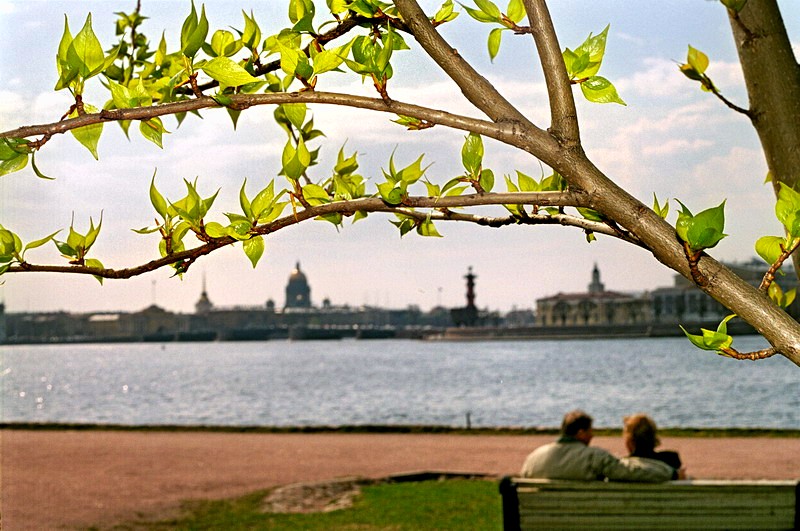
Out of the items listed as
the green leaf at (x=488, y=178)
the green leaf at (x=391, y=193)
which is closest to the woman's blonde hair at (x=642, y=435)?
the green leaf at (x=488, y=178)

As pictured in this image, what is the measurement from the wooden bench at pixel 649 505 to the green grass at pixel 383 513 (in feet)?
9.78

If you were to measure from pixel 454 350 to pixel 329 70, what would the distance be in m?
125

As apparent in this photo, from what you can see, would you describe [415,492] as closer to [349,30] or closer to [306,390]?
[349,30]

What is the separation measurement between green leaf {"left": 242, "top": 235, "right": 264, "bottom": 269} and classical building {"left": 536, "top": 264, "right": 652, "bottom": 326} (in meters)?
120

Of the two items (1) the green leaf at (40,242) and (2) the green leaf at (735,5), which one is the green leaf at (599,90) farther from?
(1) the green leaf at (40,242)

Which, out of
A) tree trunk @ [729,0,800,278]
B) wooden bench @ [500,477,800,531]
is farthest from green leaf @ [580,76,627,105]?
wooden bench @ [500,477,800,531]

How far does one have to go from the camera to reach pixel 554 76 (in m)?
0.93

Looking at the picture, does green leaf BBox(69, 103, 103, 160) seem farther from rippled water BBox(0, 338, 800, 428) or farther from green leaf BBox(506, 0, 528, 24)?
rippled water BBox(0, 338, 800, 428)

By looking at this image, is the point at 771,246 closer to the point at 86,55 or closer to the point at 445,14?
the point at 445,14

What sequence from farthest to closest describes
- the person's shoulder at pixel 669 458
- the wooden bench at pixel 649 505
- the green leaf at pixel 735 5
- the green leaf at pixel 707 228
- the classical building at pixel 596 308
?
the classical building at pixel 596 308 < the person's shoulder at pixel 669 458 < the wooden bench at pixel 649 505 < the green leaf at pixel 735 5 < the green leaf at pixel 707 228

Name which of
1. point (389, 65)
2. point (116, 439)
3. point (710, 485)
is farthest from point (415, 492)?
point (389, 65)

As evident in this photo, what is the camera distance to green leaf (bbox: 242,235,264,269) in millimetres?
991

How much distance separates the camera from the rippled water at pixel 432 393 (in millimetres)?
38031

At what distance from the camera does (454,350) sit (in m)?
125
